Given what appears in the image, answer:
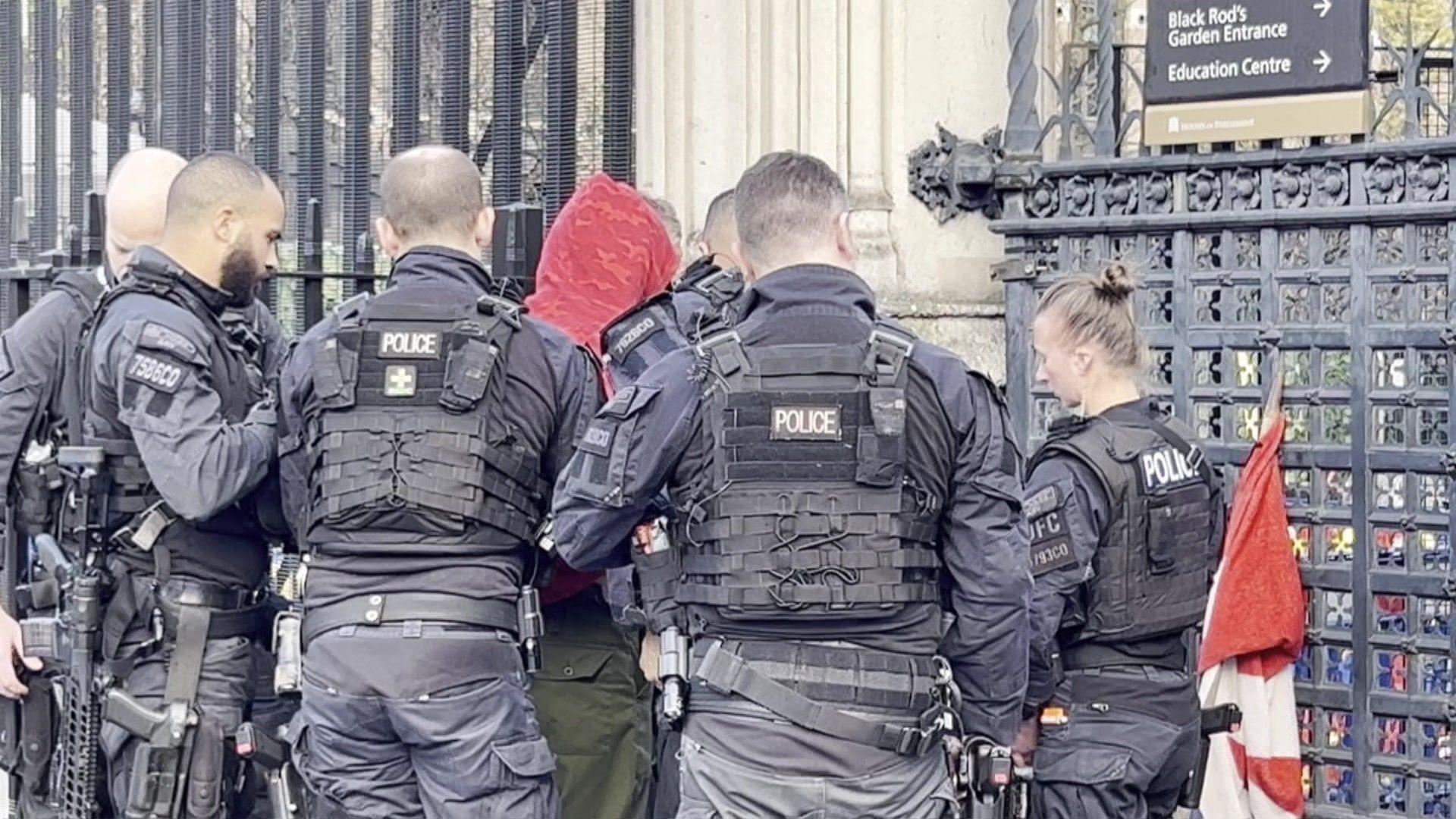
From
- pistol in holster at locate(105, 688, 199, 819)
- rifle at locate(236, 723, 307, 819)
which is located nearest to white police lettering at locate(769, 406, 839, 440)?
rifle at locate(236, 723, 307, 819)

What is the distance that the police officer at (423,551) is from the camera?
16.5 ft

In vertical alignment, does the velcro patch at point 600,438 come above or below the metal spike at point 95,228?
below

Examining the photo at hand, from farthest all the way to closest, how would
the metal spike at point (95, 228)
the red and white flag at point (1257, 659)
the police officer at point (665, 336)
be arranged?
1. the metal spike at point (95, 228)
2. the red and white flag at point (1257, 659)
3. the police officer at point (665, 336)

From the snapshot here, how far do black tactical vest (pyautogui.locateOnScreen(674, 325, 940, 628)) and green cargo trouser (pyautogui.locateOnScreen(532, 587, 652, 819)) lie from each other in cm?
122

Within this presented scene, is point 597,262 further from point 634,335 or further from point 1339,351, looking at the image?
point 1339,351

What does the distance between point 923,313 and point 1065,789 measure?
276 cm

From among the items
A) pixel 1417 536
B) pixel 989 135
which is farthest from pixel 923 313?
pixel 1417 536

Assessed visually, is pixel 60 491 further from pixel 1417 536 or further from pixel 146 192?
pixel 1417 536

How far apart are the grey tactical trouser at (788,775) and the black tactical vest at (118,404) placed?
1.65m

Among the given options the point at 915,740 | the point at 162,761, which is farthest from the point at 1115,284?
the point at 162,761

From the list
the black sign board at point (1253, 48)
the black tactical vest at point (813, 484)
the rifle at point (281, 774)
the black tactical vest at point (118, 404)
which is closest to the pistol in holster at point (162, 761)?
the rifle at point (281, 774)

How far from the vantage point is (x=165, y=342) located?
541cm

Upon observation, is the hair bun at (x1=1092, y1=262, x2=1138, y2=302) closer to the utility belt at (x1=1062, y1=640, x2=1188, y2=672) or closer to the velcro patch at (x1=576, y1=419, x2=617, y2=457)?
the utility belt at (x1=1062, y1=640, x2=1188, y2=672)

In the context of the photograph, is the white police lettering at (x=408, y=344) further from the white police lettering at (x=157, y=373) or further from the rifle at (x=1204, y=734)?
the rifle at (x=1204, y=734)
